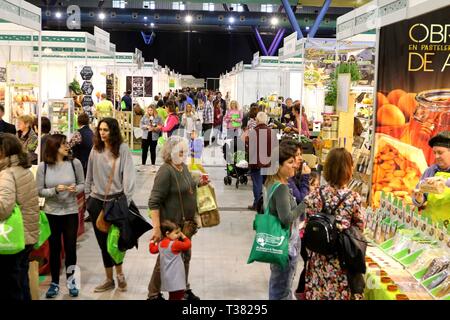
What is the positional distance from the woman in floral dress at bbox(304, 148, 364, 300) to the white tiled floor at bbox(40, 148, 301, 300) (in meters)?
1.56

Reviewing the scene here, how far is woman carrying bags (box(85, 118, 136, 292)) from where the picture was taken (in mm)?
4758

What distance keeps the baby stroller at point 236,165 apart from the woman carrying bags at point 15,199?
6.00 meters

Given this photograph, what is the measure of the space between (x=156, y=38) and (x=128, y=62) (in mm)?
21747

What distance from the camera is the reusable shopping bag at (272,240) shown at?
145 inches

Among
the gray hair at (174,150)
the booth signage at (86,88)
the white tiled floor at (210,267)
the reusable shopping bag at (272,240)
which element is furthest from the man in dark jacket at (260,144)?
the booth signage at (86,88)

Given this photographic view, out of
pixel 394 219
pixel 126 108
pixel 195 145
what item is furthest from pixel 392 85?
pixel 126 108

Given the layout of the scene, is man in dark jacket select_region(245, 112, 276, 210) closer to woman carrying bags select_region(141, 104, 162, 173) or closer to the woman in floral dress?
woman carrying bags select_region(141, 104, 162, 173)

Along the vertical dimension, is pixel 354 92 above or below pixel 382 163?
above

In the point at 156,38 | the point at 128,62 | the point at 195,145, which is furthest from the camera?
the point at 156,38

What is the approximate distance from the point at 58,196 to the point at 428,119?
2.91m

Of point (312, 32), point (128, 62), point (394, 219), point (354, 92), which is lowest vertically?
point (394, 219)

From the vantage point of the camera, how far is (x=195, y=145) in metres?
10.7

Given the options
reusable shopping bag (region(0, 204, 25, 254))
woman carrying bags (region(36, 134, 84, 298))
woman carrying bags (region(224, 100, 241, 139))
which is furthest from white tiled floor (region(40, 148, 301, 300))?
woman carrying bags (region(224, 100, 241, 139))
